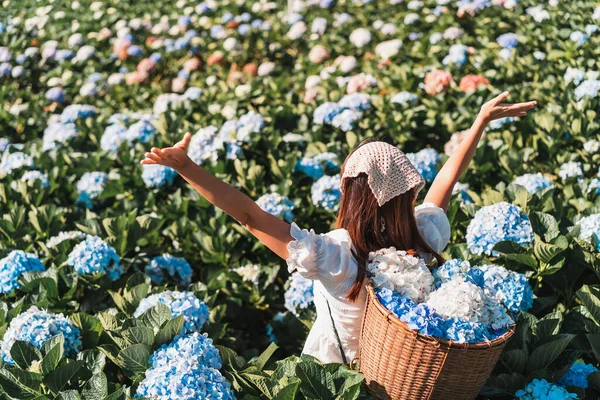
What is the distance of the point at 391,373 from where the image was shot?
1.84m

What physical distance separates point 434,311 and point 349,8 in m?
6.86

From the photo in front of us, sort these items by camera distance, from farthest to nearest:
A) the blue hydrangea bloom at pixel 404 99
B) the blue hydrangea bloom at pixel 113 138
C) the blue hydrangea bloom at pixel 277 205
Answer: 1. the blue hydrangea bloom at pixel 404 99
2. the blue hydrangea bloom at pixel 113 138
3. the blue hydrangea bloom at pixel 277 205

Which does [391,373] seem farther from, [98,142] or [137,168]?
[98,142]

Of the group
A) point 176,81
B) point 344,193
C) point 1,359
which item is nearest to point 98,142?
point 176,81

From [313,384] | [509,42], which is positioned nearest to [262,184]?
[313,384]

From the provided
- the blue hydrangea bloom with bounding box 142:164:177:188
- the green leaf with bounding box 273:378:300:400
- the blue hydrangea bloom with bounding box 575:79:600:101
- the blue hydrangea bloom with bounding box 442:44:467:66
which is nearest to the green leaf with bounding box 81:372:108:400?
the green leaf with bounding box 273:378:300:400

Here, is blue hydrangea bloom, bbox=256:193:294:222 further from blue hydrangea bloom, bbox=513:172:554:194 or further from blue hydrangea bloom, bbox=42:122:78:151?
blue hydrangea bloom, bbox=42:122:78:151

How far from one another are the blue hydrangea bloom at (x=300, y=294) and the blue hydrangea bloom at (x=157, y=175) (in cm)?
122

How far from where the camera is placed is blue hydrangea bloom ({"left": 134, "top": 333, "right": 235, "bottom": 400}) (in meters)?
1.91

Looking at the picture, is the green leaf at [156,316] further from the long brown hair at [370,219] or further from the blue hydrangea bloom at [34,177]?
the blue hydrangea bloom at [34,177]

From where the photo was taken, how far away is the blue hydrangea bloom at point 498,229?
2732 millimetres

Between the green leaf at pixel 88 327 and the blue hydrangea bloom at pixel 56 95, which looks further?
the blue hydrangea bloom at pixel 56 95

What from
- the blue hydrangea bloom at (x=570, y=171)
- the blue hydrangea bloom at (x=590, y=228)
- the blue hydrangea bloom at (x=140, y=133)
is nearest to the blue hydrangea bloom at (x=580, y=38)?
the blue hydrangea bloom at (x=570, y=171)

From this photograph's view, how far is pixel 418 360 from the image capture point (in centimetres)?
175
